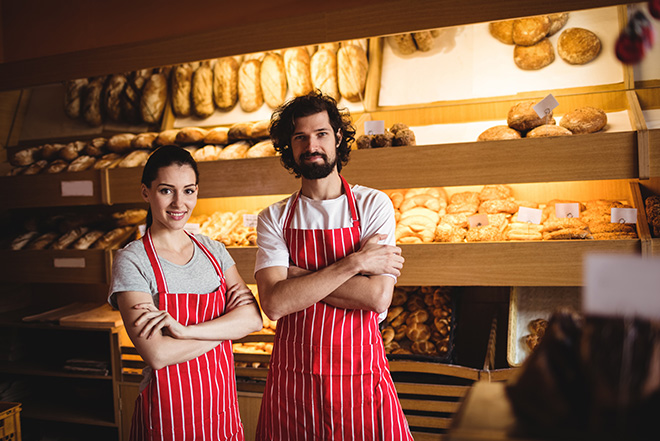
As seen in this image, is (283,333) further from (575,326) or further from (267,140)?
(267,140)

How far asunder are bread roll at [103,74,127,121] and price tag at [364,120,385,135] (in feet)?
6.10

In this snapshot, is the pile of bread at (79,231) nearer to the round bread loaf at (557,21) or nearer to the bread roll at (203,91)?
the bread roll at (203,91)

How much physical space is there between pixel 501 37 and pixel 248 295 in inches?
79.8

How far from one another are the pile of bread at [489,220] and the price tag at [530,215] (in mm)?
66

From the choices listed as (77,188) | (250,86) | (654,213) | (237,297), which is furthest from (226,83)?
(654,213)

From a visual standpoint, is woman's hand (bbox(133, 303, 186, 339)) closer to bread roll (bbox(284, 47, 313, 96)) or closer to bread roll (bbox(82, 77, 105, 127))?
bread roll (bbox(284, 47, 313, 96))

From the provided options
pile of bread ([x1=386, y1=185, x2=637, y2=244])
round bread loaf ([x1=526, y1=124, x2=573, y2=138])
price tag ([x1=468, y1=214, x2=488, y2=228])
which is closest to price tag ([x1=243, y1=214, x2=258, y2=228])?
pile of bread ([x1=386, y1=185, x2=637, y2=244])

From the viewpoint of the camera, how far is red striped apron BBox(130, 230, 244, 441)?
4.83 feet

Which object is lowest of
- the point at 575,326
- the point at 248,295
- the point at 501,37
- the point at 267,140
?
the point at 248,295

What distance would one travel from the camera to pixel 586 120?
7.29 ft

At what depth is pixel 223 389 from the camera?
1601 millimetres

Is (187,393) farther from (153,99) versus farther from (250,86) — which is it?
(153,99)

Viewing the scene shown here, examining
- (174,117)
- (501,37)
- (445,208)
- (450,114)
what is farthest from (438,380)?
(174,117)

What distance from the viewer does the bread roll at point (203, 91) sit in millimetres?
3146
